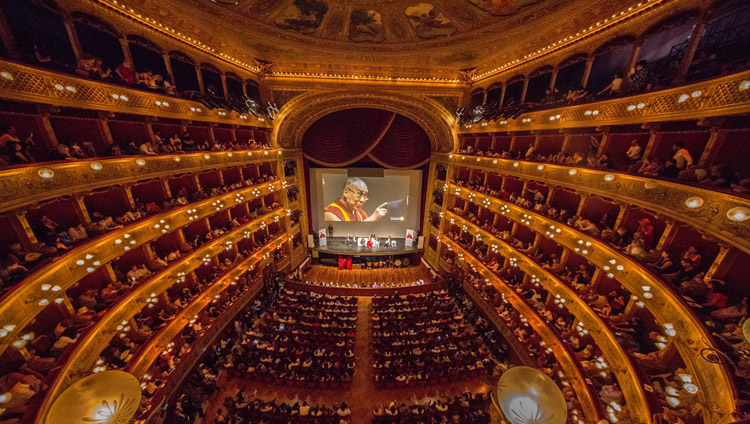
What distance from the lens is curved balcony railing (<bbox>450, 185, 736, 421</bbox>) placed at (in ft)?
14.9

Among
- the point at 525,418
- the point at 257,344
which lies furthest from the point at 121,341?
the point at 525,418

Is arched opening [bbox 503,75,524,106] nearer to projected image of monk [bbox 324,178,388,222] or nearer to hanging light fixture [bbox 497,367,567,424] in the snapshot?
projected image of monk [bbox 324,178,388,222]

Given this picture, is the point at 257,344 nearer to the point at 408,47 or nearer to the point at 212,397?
the point at 212,397

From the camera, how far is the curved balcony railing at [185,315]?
8.49 meters

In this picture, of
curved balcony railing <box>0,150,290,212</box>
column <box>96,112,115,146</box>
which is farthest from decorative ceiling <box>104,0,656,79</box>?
curved balcony railing <box>0,150,290,212</box>

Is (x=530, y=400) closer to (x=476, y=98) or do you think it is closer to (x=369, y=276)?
(x=476, y=98)

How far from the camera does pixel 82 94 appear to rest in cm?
654

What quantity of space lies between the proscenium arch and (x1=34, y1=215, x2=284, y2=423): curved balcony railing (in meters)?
8.47

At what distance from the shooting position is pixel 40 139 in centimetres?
637

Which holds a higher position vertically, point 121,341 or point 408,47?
point 408,47

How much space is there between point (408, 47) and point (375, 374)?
1454 centimetres

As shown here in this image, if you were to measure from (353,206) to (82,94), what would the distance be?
14781 mm

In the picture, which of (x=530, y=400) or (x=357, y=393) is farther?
(x=357, y=393)

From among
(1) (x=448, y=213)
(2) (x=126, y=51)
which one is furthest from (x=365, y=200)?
(2) (x=126, y=51)
